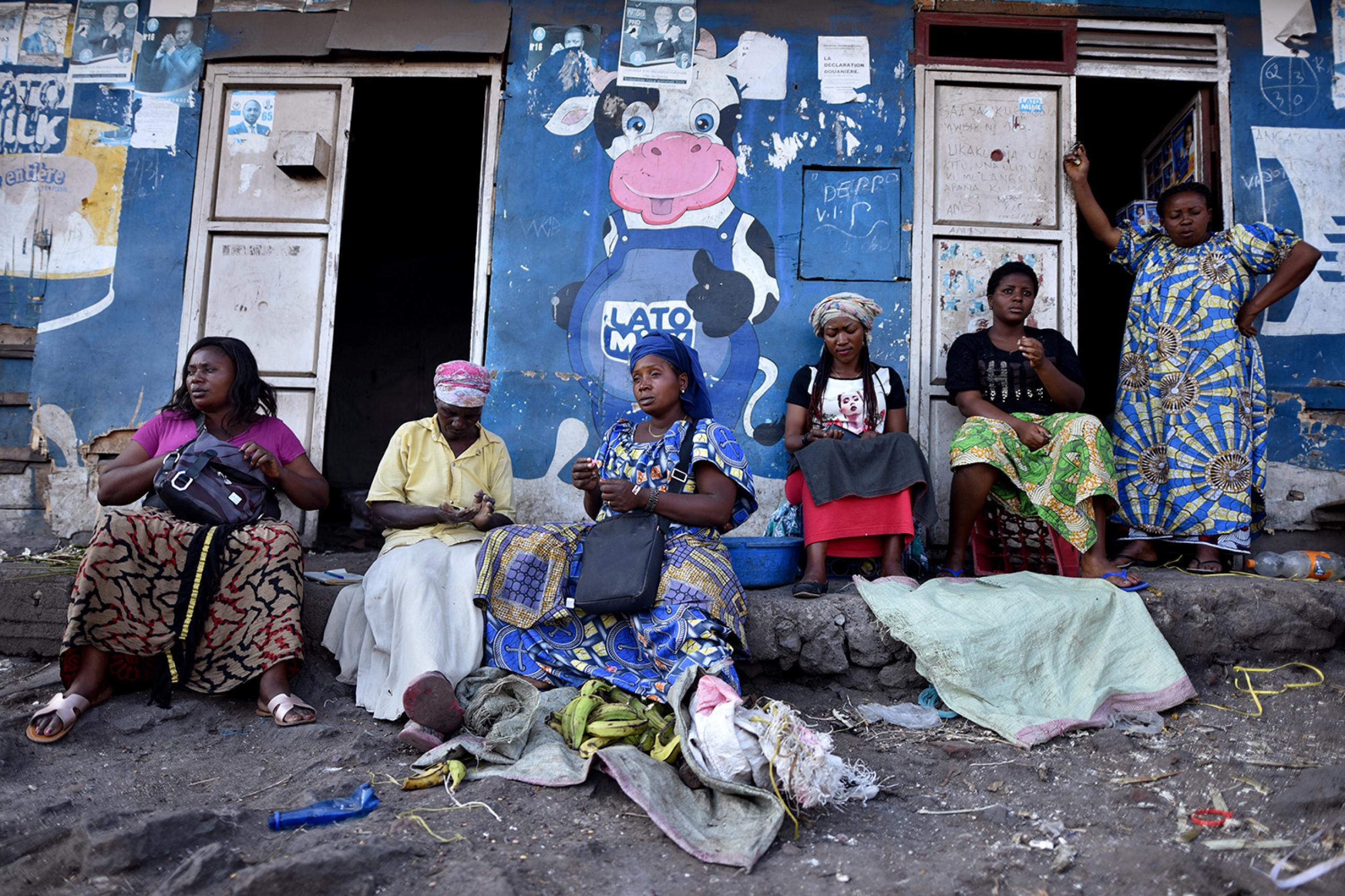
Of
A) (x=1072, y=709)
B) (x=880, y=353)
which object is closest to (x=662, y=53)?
(x=880, y=353)

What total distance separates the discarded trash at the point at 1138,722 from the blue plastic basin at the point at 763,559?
128 centimetres

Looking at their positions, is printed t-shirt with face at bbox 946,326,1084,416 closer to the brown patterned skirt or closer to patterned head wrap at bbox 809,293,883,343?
patterned head wrap at bbox 809,293,883,343

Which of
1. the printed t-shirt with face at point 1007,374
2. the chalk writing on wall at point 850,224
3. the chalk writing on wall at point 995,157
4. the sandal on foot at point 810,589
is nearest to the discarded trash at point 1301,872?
the sandal on foot at point 810,589

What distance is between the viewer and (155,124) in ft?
15.7

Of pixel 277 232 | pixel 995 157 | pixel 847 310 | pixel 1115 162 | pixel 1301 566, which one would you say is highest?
pixel 1115 162

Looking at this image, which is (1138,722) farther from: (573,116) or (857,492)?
(573,116)

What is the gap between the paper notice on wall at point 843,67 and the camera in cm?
466

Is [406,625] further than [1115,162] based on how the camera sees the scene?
No

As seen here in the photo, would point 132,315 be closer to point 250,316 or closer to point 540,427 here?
point 250,316

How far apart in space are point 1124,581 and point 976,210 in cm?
205

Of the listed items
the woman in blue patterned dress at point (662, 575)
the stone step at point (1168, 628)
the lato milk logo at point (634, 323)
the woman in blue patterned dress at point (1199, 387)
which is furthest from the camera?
the lato milk logo at point (634, 323)

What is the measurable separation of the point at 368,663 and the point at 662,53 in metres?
3.28

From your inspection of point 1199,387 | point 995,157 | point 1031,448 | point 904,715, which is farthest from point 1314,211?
point 904,715

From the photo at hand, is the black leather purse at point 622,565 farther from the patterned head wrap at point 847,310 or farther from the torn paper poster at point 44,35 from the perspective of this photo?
the torn paper poster at point 44,35
